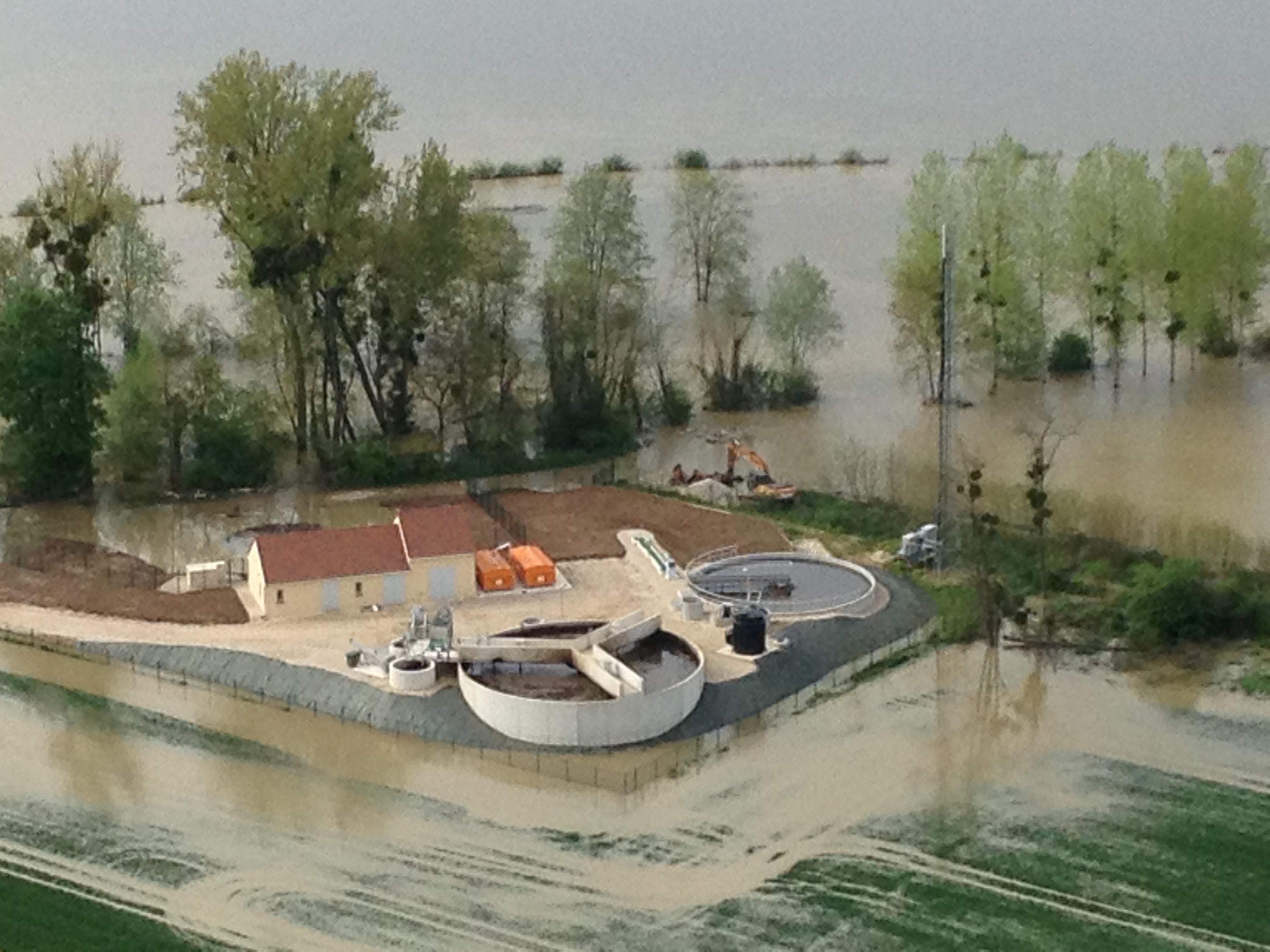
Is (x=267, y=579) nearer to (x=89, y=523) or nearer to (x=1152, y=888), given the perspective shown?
(x=89, y=523)

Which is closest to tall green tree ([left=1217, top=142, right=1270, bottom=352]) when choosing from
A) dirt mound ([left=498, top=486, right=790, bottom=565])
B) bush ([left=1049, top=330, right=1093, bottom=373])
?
bush ([left=1049, top=330, right=1093, bottom=373])

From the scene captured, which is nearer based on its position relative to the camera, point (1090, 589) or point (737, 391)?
point (1090, 589)

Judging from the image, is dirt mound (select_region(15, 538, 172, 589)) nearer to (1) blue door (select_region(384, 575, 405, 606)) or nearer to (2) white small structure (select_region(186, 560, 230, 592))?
(2) white small structure (select_region(186, 560, 230, 592))

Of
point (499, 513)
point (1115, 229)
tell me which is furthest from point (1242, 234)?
point (499, 513)

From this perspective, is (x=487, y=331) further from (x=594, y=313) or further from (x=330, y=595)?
(x=330, y=595)

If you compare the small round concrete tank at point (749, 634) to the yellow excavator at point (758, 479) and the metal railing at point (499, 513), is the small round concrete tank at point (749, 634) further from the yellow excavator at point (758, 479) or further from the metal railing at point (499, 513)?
the yellow excavator at point (758, 479)

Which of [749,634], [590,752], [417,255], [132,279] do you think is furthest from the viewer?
[132,279]
